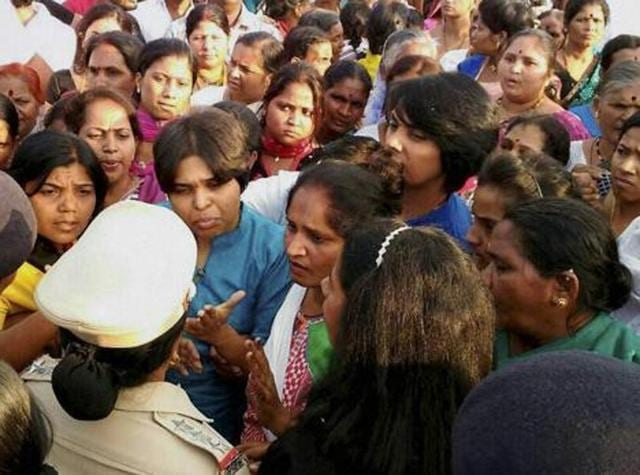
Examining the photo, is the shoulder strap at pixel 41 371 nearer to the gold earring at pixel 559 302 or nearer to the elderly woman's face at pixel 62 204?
the elderly woman's face at pixel 62 204

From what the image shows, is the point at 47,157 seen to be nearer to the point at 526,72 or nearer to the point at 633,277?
the point at 633,277

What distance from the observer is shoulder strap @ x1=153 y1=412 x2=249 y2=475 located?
1.61 meters

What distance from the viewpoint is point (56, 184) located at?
2.79m

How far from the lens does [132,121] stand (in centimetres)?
351

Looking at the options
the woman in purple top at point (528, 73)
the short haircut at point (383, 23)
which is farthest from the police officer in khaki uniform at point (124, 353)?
the short haircut at point (383, 23)

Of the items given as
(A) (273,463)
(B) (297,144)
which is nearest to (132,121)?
(B) (297,144)

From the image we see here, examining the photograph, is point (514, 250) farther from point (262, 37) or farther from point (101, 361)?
point (262, 37)

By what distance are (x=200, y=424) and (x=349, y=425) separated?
1.18ft

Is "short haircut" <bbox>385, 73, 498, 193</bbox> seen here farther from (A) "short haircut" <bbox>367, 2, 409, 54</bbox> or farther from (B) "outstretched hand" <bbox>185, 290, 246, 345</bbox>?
(A) "short haircut" <bbox>367, 2, 409, 54</bbox>

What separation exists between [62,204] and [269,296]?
0.76 m

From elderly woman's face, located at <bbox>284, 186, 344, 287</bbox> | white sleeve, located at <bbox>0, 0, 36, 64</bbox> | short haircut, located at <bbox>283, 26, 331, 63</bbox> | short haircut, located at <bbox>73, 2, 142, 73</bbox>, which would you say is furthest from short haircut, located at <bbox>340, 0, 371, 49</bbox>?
elderly woman's face, located at <bbox>284, 186, 344, 287</bbox>

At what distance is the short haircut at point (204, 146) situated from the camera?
2.57 metres

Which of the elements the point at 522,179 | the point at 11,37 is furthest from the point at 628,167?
the point at 11,37

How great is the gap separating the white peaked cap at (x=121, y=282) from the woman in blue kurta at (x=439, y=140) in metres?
1.17
